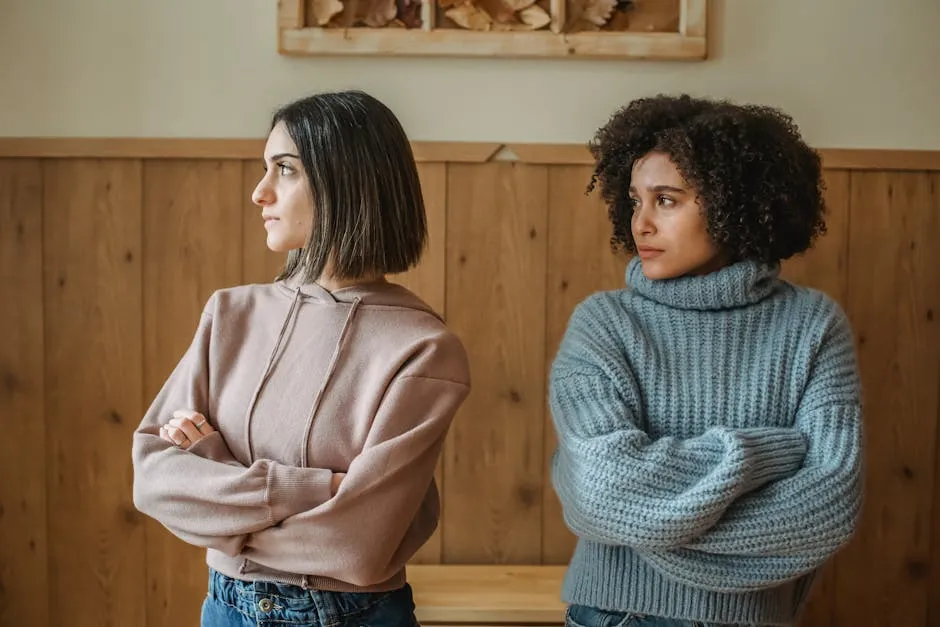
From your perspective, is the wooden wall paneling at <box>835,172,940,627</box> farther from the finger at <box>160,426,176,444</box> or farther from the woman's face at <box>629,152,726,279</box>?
the finger at <box>160,426,176,444</box>

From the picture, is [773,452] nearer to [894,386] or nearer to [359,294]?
[359,294]

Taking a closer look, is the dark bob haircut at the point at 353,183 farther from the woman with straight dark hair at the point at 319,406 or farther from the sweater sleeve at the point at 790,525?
the sweater sleeve at the point at 790,525

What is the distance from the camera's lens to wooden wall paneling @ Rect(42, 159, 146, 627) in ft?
6.51

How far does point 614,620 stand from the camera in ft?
4.50

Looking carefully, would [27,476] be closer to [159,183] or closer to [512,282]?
[159,183]

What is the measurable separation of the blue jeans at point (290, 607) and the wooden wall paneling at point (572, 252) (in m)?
0.80

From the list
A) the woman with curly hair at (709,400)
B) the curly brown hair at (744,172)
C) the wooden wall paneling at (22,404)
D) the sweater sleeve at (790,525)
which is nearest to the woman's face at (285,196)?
the woman with curly hair at (709,400)

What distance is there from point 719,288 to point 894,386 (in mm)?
890

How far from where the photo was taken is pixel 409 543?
1324mm

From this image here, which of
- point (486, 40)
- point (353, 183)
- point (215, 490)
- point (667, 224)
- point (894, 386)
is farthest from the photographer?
point (894, 386)

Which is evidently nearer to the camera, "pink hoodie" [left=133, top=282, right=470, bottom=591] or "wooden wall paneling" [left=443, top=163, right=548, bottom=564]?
"pink hoodie" [left=133, top=282, right=470, bottom=591]

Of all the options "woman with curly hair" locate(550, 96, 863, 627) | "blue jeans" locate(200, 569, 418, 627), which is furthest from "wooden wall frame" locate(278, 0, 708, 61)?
"blue jeans" locate(200, 569, 418, 627)

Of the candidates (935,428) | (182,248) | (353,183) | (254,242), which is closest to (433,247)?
(254,242)

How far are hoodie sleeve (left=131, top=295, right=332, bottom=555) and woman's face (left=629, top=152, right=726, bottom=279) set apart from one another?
0.63m
